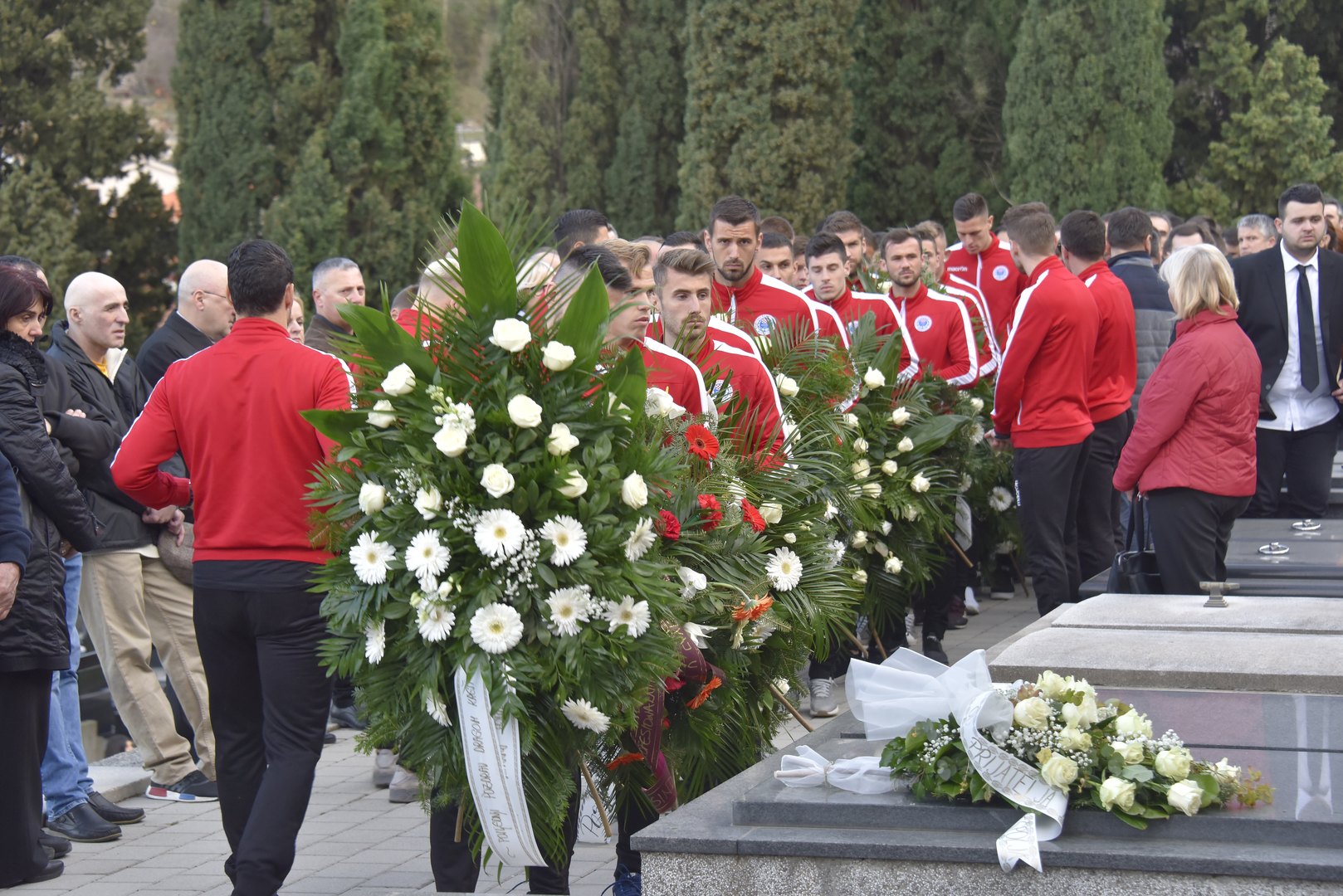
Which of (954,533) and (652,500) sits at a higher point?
(652,500)

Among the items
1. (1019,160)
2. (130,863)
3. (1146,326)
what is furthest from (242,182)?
(130,863)

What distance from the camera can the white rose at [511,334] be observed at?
3.38m

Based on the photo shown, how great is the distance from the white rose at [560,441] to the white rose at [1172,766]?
5.00 feet

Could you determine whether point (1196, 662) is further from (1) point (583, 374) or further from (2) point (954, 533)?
(2) point (954, 533)

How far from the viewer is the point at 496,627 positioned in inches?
131

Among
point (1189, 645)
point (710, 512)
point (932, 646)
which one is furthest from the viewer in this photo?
point (932, 646)

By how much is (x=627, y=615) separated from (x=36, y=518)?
2516 mm

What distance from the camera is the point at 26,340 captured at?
193 inches

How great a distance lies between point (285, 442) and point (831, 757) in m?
1.80

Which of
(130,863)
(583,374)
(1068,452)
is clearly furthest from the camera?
(1068,452)

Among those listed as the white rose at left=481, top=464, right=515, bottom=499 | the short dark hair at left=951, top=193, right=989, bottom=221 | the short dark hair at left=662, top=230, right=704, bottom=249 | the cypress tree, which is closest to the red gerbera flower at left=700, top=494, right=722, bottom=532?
the white rose at left=481, top=464, right=515, bottom=499

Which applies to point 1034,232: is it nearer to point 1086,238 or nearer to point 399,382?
point 1086,238

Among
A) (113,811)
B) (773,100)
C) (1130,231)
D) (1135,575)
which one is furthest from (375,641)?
(773,100)

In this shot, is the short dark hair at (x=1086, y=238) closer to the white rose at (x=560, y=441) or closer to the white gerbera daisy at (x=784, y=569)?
the white gerbera daisy at (x=784, y=569)
